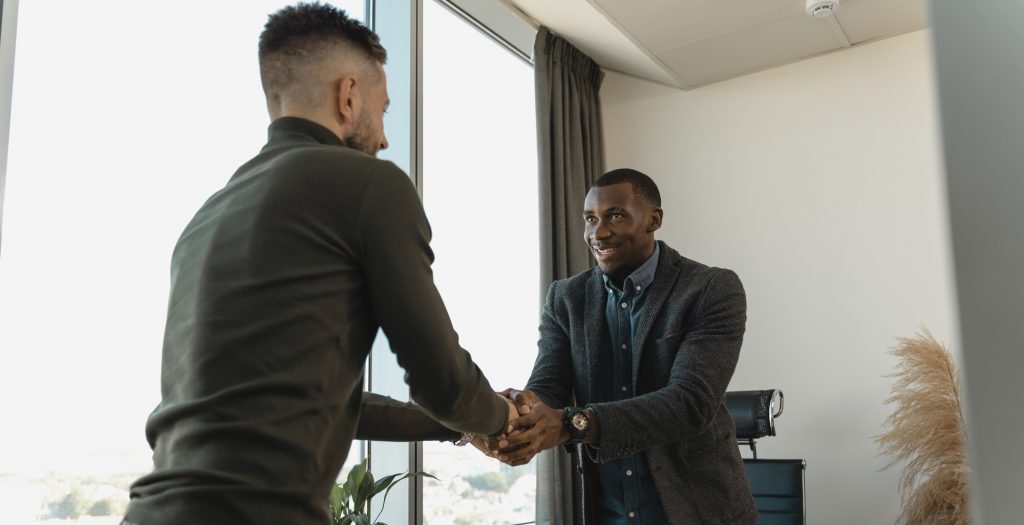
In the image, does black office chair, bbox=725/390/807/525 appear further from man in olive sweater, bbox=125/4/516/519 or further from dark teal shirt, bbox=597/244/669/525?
man in olive sweater, bbox=125/4/516/519

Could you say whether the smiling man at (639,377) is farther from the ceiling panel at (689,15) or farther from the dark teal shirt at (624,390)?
the ceiling panel at (689,15)

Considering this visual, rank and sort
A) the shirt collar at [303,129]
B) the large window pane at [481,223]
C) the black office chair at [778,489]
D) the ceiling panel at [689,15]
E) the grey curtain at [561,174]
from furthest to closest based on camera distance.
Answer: the grey curtain at [561,174] < the ceiling panel at [689,15] < the large window pane at [481,223] < the black office chair at [778,489] < the shirt collar at [303,129]

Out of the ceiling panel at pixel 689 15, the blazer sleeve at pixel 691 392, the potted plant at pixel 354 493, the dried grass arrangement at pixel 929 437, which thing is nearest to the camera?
the blazer sleeve at pixel 691 392

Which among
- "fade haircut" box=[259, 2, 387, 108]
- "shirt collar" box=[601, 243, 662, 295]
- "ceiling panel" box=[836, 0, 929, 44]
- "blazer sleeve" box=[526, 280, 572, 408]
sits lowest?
"blazer sleeve" box=[526, 280, 572, 408]

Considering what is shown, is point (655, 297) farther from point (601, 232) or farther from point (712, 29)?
point (712, 29)

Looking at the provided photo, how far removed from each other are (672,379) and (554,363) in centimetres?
39

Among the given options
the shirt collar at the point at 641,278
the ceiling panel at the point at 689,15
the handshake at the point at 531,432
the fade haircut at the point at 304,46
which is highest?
the ceiling panel at the point at 689,15

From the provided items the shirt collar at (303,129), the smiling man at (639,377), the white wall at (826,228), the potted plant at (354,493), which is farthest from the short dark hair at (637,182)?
the white wall at (826,228)

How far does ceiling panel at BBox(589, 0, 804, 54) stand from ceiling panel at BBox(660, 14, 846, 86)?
89mm

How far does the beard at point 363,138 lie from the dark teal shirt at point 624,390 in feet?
3.40

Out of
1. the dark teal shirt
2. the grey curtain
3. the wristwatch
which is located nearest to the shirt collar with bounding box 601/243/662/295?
the dark teal shirt

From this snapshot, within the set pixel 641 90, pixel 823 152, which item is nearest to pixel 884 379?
pixel 823 152

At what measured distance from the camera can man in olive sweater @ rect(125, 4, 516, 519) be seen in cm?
100

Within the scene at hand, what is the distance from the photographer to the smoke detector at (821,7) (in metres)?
4.19
